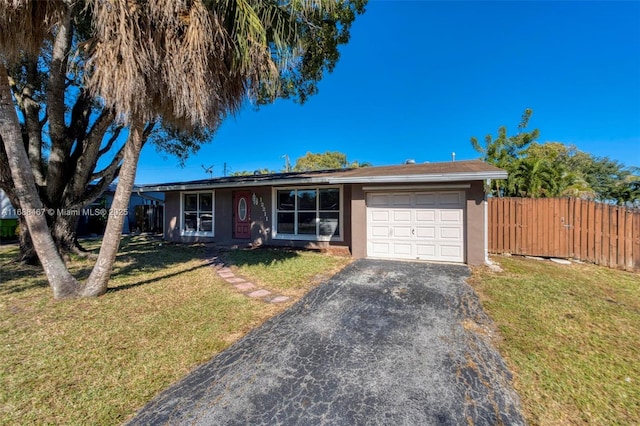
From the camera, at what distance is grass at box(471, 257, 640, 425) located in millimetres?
2441

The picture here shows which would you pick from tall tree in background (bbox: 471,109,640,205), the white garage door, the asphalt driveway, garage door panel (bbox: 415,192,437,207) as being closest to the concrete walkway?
the asphalt driveway

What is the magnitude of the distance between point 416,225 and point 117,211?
23.8ft

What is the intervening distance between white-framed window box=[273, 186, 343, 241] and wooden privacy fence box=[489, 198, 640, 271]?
5.15 metres

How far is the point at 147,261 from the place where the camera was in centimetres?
834

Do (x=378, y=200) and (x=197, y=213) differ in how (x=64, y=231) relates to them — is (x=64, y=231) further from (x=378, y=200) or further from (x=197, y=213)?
(x=378, y=200)

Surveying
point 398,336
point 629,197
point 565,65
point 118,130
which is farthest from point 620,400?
point 629,197

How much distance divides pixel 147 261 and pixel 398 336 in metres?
7.90

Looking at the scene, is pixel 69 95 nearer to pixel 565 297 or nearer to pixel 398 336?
pixel 398 336

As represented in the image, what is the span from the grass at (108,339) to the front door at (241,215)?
468 centimetres

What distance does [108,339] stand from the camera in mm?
3570

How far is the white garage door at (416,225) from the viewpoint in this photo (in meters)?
7.61

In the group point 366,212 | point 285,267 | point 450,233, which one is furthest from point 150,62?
point 450,233

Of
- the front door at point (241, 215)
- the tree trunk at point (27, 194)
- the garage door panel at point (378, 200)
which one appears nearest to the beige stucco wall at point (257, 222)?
the front door at point (241, 215)

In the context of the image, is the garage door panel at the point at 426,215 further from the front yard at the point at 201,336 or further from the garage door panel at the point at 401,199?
the front yard at the point at 201,336
